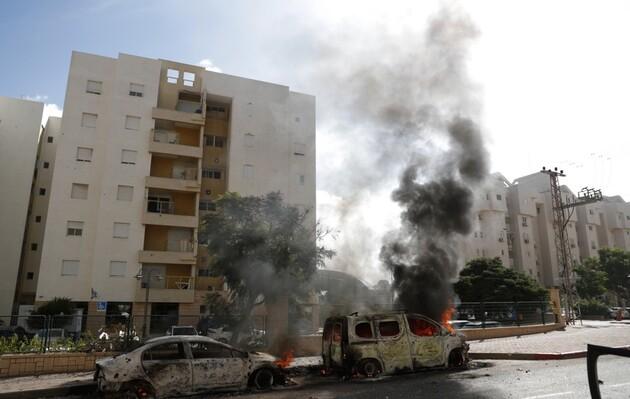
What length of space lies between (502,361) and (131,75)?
3110cm

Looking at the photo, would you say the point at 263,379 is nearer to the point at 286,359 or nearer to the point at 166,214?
the point at 286,359

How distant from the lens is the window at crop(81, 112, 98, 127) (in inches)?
1232

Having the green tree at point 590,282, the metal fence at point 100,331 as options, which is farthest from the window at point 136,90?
the green tree at point 590,282

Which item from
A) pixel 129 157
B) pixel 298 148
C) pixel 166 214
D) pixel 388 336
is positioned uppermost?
pixel 298 148

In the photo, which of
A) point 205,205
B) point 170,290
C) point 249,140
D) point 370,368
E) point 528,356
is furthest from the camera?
point 249,140

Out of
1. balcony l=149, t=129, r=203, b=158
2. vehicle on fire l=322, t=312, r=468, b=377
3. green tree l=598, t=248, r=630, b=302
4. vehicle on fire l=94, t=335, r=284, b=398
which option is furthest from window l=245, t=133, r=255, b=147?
green tree l=598, t=248, r=630, b=302

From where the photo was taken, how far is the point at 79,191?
30.2 m

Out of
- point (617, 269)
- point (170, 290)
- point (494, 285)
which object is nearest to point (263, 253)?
point (170, 290)

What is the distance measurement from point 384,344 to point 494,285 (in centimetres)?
2831

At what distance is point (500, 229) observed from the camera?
5625 centimetres

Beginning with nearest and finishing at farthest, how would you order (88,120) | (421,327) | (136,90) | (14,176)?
(421,327) < (88,120) < (136,90) < (14,176)

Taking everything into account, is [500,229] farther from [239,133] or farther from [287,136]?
[239,133]

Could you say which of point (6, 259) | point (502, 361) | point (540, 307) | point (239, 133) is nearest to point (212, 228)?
point (502, 361)

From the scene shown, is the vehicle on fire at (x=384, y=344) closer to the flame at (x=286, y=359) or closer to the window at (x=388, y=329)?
the window at (x=388, y=329)
